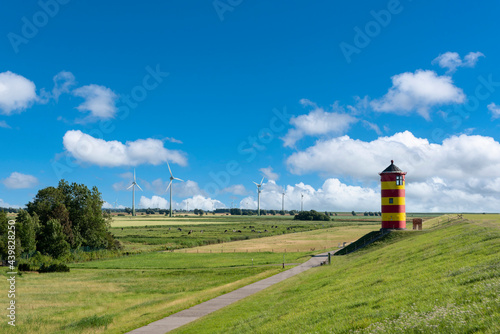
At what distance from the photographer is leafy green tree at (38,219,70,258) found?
7881 cm

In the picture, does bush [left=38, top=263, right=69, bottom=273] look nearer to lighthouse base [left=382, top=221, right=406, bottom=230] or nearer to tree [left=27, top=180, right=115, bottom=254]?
tree [left=27, top=180, right=115, bottom=254]

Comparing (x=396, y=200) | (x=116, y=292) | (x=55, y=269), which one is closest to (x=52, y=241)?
(x=55, y=269)

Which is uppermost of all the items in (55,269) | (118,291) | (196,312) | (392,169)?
(392,169)

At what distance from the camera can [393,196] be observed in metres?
55.6

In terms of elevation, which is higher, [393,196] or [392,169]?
[392,169]

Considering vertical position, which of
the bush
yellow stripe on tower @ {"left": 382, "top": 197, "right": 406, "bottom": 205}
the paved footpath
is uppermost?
yellow stripe on tower @ {"left": 382, "top": 197, "right": 406, "bottom": 205}

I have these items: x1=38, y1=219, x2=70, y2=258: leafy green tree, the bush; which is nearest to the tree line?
x1=38, y1=219, x2=70, y2=258: leafy green tree

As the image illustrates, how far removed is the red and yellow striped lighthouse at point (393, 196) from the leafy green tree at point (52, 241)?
6479cm

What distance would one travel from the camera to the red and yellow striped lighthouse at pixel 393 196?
5534cm

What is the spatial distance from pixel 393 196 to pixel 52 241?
Result: 6768cm

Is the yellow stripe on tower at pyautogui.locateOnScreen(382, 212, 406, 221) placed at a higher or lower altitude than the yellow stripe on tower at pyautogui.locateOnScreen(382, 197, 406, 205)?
lower

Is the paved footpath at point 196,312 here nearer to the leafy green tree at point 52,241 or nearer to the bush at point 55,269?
the bush at point 55,269

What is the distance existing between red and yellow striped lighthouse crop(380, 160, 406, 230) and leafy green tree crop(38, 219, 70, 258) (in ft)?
213

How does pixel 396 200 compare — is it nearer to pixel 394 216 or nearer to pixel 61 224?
pixel 394 216
